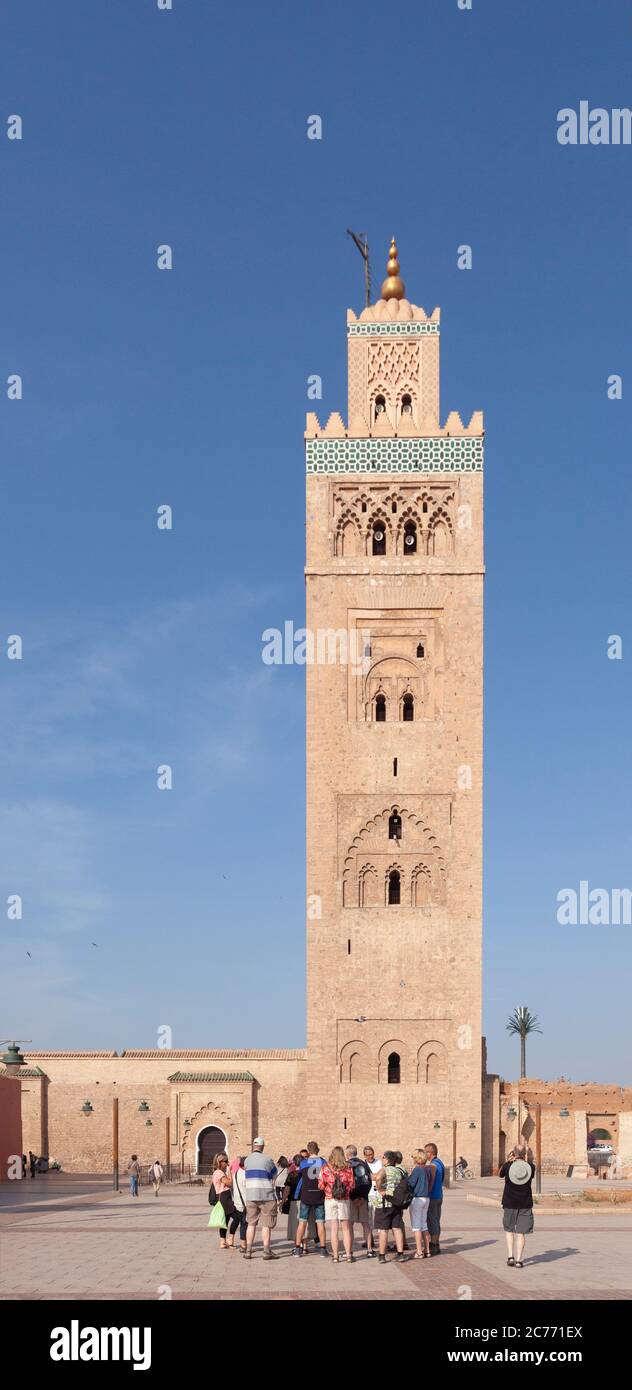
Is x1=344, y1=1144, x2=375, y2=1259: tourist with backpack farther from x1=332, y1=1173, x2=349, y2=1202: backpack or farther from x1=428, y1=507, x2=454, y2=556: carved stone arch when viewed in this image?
x1=428, y1=507, x2=454, y2=556: carved stone arch

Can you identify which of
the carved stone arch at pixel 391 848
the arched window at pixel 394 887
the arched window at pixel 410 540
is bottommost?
the arched window at pixel 394 887

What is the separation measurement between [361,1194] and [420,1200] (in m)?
0.57

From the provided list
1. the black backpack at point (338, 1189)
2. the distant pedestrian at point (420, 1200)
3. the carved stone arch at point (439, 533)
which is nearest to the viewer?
the black backpack at point (338, 1189)

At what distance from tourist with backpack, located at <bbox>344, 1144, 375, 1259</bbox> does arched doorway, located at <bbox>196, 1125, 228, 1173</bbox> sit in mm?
23234

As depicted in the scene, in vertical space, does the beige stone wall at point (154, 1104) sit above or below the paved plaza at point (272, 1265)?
below

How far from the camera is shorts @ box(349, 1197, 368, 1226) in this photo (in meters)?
13.5

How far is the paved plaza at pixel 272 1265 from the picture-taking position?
416 inches

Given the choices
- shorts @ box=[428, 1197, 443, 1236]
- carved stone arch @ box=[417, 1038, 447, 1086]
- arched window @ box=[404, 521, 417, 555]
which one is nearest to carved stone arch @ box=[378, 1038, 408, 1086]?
carved stone arch @ box=[417, 1038, 447, 1086]

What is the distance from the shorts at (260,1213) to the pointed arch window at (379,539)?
26.2m

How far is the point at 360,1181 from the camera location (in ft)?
42.7

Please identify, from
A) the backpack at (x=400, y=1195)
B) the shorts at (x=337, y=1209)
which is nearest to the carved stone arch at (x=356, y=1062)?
the backpack at (x=400, y=1195)

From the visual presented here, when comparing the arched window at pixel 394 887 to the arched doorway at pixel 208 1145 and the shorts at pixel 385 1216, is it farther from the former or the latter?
the shorts at pixel 385 1216

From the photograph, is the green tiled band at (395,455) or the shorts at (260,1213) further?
the green tiled band at (395,455)
